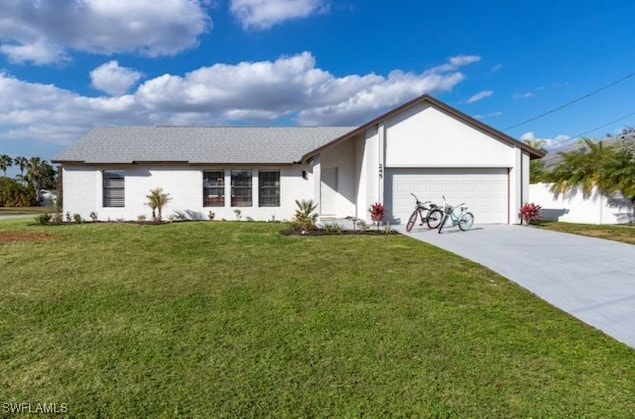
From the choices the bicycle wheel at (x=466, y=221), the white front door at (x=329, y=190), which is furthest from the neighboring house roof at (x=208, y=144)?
the bicycle wheel at (x=466, y=221)

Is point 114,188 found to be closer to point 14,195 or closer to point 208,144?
point 208,144

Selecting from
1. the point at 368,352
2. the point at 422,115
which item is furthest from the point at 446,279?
the point at 422,115

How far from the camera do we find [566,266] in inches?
341

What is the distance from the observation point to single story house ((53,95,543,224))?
1596cm

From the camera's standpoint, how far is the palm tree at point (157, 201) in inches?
711

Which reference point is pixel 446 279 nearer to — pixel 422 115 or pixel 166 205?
pixel 422 115

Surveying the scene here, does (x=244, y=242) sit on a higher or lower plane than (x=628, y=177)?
lower

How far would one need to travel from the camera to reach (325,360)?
456 cm

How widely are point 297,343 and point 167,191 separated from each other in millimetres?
15488

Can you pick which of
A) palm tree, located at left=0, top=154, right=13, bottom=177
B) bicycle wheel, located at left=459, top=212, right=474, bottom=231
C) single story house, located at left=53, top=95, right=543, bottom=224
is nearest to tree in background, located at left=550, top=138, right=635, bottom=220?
single story house, located at left=53, top=95, right=543, bottom=224

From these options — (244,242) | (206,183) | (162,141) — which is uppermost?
(162,141)

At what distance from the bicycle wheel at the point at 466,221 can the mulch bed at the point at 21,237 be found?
12458mm

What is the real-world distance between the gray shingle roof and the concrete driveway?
865cm

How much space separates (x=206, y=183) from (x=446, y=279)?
13931mm
